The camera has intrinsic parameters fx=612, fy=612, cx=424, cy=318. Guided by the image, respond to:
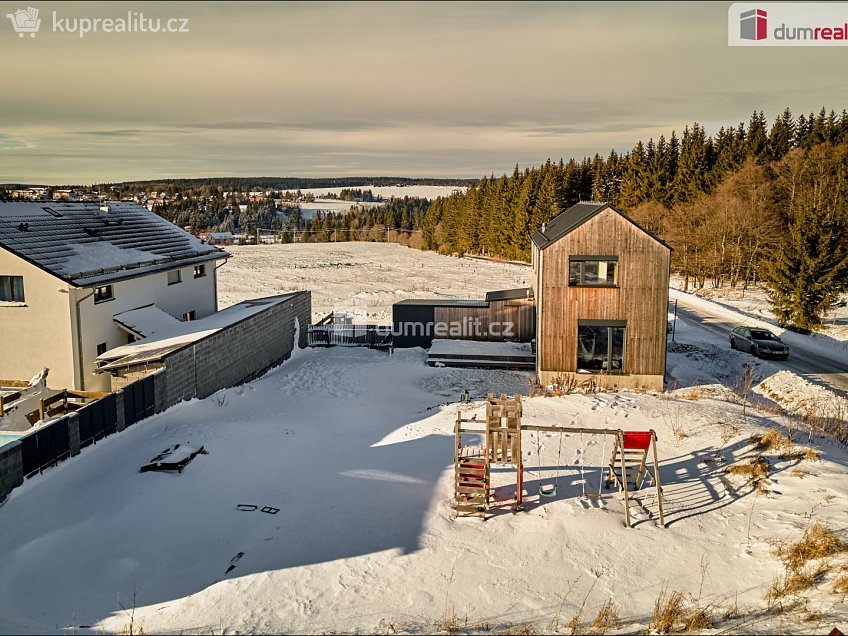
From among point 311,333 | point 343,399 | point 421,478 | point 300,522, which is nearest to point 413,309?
point 311,333

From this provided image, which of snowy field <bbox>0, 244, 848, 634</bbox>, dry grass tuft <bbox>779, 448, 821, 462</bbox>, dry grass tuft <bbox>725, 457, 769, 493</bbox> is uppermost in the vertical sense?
dry grass tuft <bbox>779, 448, 821, 462</bbox>

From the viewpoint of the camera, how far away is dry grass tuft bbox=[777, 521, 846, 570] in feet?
33.0

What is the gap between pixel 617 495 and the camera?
1312 cm

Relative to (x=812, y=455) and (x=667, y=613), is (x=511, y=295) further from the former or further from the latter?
(x=667, y=613)

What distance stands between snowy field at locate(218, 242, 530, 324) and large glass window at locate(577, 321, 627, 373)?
14731 millimetres

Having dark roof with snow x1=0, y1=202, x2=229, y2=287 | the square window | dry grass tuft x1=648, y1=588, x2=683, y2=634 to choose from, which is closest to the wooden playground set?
dry grass tuft x1=648, y1=588, x2=683, y2=634

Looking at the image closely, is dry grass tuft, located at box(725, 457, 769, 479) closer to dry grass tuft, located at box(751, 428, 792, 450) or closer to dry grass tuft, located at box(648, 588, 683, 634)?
dry grass tuft, located at box(751, 428, 792, 450)

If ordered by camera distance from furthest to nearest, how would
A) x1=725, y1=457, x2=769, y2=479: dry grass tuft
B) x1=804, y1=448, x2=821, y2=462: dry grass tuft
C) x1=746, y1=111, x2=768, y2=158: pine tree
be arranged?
x1=746, y1=111, x2=768, y2=158: pine tree < x1=804, y1=448, x2=821, y2=462: dry grass tuft < x1=725, y1=457, x2=769, y2=479: dry grass tuft

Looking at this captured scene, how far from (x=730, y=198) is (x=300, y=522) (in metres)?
48.8

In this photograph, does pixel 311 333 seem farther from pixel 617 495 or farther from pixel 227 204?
pixel 227 204

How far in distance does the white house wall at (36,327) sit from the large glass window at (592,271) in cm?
1792

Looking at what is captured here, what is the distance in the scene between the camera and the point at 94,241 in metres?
23.0

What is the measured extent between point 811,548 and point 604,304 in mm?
14484

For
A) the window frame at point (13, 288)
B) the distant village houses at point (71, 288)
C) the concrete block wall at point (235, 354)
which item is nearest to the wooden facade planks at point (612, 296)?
the concrete block wall at point (235, 354)
